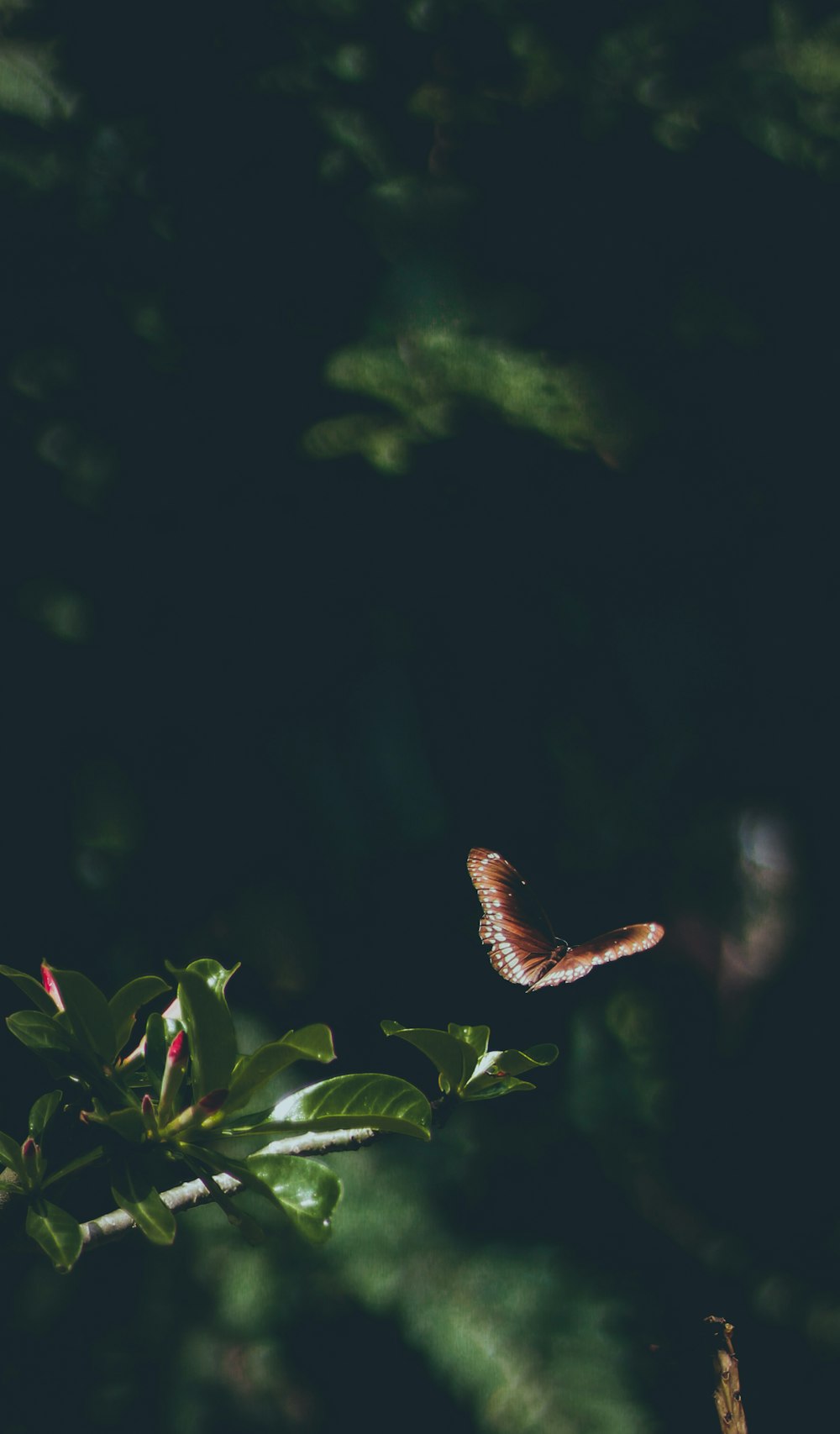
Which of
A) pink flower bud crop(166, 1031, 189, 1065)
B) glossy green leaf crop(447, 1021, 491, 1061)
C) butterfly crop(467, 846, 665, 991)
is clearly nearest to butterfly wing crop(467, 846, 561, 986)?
butterfly crop(467, 846, 665, 991)

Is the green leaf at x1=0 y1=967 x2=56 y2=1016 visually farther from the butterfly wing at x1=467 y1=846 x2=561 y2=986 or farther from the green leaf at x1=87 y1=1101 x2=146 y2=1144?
the butterfly wing at x1=467 y1=846 x2=561 y2=986

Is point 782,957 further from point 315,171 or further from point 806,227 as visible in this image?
point 315,171

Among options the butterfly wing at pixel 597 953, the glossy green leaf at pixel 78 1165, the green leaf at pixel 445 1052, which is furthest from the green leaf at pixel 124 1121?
the butterfly wing at pixel 597 953

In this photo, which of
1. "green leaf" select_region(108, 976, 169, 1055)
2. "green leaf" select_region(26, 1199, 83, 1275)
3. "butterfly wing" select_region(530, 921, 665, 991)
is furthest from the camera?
"butterfly wing" select_region(530, 921, 665, 991)

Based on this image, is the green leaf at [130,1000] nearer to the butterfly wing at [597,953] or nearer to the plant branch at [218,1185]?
the plant branch at [218,1185]

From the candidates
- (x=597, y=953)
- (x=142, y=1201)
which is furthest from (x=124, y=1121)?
(x=597, y=953)

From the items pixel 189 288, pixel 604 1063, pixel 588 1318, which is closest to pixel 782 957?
pixel 604 1063
